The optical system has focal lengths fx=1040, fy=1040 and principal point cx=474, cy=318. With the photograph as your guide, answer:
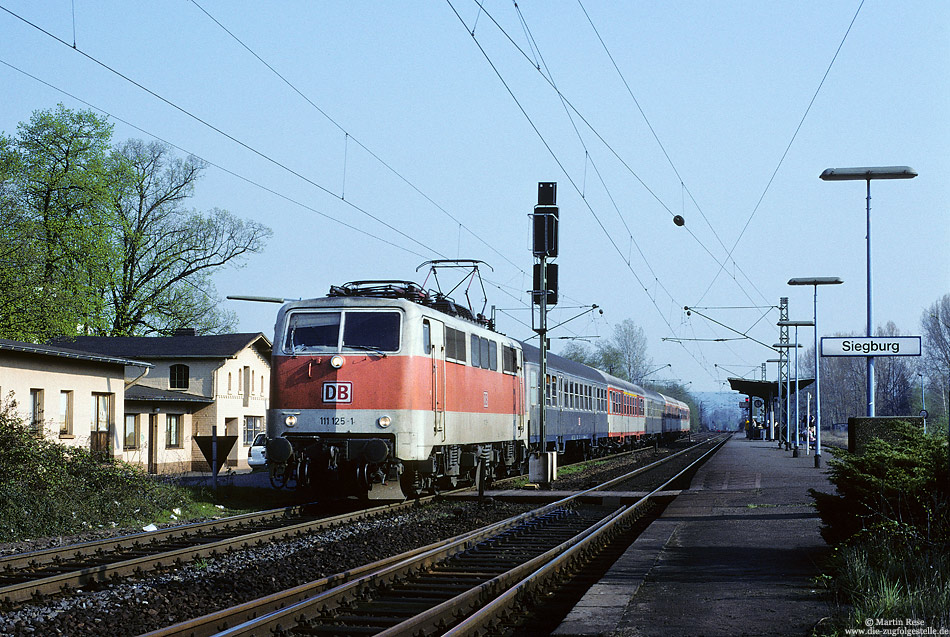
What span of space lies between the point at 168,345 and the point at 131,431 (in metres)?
8.82

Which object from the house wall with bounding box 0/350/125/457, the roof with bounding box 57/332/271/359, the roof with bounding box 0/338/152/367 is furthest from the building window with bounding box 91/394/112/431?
the roof with bounding box 57/332/271/359

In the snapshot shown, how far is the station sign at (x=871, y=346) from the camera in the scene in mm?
17219

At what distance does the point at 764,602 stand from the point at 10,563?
7329 millimetres

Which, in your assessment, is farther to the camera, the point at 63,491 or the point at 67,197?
the point at 67,197

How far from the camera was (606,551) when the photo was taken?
1288cm

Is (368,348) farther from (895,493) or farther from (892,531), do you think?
(892,531)

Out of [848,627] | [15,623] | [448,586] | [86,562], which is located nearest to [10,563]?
[86,562]

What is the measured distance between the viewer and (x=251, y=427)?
46531mm

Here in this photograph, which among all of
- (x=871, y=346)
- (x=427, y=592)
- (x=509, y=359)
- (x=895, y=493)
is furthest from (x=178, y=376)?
(x=895, y=493)

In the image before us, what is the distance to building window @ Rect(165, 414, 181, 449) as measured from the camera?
38.5m

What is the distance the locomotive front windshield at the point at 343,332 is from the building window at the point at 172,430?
2388 centimetres

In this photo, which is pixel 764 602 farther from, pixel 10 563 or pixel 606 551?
pixel 10 563

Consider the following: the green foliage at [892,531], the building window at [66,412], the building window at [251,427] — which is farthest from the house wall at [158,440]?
the green foliage at [892,531]

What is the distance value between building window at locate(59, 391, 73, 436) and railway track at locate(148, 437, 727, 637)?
51.8 ft
